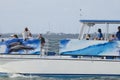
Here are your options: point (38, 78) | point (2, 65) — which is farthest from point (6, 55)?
point (38, 78)

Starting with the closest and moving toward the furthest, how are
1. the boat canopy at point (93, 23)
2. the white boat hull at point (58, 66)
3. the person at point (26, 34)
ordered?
the white boat hull at point (58, 66)
the boat canopy at point (93, 23)
the person at point (26, 34)

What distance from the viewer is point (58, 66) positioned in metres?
24.5

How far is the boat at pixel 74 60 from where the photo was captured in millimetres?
24375

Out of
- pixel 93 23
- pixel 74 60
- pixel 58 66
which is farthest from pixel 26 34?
pixel 93 23

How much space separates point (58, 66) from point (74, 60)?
0.91 m

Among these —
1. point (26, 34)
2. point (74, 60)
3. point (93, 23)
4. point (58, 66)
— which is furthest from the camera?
point (26, 34)

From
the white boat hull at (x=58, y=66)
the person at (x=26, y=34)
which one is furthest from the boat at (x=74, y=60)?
the person at (x=26, y=34)

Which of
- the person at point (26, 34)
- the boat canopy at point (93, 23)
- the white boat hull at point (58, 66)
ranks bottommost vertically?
the white boat hull at point (58, 66)

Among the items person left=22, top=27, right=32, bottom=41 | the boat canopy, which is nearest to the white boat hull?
person left=22, top=27, right=32, bottom=41

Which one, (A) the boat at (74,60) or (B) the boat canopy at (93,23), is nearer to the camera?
(A) the boat at (74,60)

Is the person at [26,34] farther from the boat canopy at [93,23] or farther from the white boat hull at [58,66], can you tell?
the boat canopy at [93,23]

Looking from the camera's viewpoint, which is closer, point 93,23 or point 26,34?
point 93,23

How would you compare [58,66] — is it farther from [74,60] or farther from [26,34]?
[26,34]

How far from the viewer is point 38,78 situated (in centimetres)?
2481
